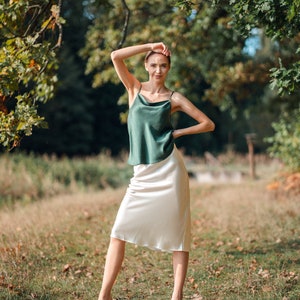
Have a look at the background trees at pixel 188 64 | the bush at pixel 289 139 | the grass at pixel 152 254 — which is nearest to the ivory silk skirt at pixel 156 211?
the grass at pixel 152 254

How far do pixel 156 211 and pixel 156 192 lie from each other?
145 millimetres

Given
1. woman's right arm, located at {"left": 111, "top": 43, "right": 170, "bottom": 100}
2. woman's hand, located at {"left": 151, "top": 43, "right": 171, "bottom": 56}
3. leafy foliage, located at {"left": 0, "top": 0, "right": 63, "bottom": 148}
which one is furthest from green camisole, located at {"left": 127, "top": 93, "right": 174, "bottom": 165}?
leafy foliage, located at {"left": 0, "top": 0, "right": 63, "bottom": 148}

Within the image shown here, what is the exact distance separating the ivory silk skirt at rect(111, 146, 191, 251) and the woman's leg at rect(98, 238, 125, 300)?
79 mm

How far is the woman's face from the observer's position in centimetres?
418

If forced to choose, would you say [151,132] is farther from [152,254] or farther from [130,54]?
[152,254]

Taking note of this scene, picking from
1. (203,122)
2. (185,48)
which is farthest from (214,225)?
(203,122)

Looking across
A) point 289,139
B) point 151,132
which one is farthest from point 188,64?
point 151,132

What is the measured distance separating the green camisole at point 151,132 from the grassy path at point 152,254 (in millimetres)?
1429

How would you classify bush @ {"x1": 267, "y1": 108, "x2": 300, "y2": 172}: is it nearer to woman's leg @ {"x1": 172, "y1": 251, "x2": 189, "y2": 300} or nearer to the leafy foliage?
the leafy foliage

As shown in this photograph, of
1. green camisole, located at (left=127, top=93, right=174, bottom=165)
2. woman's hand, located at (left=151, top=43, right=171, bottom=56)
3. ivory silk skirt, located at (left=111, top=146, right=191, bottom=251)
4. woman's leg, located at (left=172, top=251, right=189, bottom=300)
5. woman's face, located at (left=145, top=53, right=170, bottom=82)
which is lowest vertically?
woman's leg, located at (left=172, top=251, right=189, bottom=300)

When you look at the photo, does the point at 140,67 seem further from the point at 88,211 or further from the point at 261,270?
the point at 261,270

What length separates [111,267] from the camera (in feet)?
13.4

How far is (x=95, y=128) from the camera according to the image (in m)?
28.0

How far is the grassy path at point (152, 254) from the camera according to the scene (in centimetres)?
488
